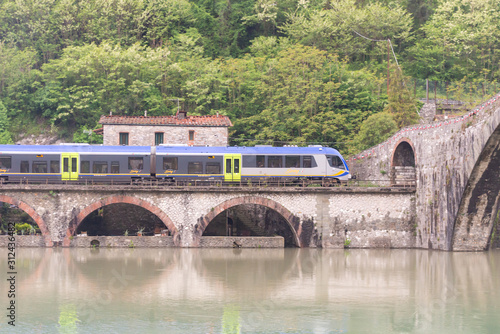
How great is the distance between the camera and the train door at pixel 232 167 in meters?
39.8

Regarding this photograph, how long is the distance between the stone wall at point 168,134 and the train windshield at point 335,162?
319 inches

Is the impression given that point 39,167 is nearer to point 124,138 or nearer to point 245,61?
point 124,138

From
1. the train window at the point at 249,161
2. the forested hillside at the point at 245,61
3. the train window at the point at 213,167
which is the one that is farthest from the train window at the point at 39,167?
the forested hillside at the point at 245,61

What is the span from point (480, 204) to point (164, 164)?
1684 cm

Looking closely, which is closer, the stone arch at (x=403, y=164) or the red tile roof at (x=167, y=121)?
the stone arch at (x=403, y=164)

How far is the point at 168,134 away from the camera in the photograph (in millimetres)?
44938

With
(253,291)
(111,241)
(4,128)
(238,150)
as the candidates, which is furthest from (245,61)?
(253,291)

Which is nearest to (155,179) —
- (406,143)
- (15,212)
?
(15,212)

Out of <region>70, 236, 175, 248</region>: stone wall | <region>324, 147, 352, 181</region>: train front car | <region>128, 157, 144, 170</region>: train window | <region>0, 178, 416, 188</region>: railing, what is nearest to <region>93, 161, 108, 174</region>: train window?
<region>0, 178, 416, 188</region>: railing

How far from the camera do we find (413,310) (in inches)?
859

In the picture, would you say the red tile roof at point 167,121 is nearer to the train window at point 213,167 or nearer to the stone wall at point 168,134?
the stone wall at point 168,134

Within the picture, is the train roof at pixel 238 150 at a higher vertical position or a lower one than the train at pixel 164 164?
higher

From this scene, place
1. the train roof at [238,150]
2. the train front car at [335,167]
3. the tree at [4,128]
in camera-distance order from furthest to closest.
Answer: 1. the tree at [4,128]
2. the train front car at [335,167]
3. the train roof at [238,150]

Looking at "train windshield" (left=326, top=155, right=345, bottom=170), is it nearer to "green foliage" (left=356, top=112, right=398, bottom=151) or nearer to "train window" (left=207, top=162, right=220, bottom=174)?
"train window" (left=207, top=162, right=220, bottom=174)
